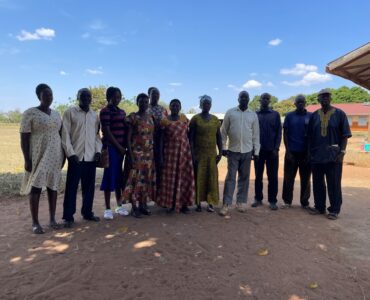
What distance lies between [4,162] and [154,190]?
10.3m

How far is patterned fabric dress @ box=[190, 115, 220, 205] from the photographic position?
16.7 feet

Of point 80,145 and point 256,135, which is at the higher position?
point 256,135

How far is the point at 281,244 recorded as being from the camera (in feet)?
13.6

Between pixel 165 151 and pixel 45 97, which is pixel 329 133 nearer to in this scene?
pixel 165 151

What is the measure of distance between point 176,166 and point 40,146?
196cm

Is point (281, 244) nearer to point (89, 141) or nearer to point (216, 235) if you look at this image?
point (216, 235)

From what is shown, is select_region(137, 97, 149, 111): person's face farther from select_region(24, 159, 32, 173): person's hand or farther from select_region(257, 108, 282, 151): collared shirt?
select_region(257, 108, 282, 151): collared shirt

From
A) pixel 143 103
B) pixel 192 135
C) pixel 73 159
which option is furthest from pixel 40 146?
pixel 192 135

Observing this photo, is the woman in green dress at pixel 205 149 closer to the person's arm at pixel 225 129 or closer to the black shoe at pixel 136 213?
the person's arm at pixel 225 129

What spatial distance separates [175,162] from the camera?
4910 mm

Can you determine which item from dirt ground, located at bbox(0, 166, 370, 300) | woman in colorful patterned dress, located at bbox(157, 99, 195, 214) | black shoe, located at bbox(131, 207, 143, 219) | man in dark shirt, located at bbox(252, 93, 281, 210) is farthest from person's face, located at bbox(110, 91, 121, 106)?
man in dark shirt, located at bbox(252, 93, 281, 210)

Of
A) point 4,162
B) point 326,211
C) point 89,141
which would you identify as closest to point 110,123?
point 89,141

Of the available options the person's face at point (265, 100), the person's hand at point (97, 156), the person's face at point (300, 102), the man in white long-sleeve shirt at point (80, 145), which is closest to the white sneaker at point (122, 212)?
the man in white long-sleeve shirt at point (80, 145)

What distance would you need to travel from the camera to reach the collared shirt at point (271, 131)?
18.5ft
